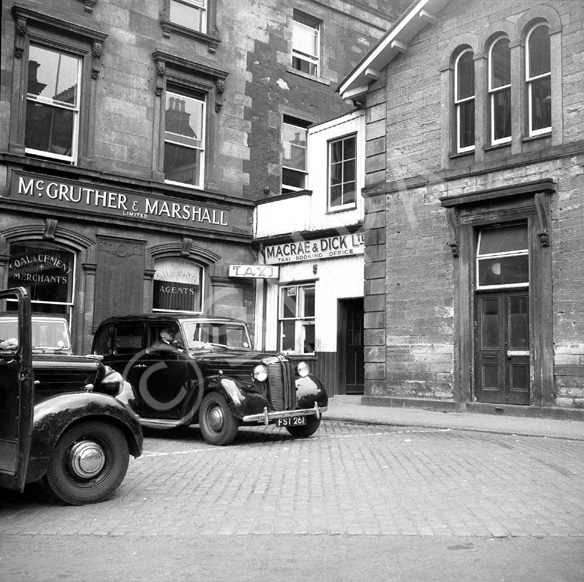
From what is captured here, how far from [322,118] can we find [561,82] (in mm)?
9960

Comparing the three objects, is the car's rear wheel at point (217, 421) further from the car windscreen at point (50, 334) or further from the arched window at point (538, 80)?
the arched window at point (538, 80)

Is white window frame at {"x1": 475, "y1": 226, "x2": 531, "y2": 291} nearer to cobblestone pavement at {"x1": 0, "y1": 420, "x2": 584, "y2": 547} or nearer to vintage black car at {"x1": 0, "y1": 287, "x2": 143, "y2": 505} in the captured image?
cobblestone pavement at {"x1": 0, "y1": 420, "x2": 584, "y2": 547}

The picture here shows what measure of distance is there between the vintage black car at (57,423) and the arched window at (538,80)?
1093 centimetres

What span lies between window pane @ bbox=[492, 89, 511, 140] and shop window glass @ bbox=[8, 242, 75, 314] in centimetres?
1014

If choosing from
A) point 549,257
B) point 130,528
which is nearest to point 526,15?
point 549,257

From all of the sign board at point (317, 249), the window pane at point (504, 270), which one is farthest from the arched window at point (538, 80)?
the sign board at point (317, 249)

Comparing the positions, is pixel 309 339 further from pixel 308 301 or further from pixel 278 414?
pixel 278 414

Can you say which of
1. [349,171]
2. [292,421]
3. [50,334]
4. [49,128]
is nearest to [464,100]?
[349,171]

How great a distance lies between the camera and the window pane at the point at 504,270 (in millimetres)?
15070

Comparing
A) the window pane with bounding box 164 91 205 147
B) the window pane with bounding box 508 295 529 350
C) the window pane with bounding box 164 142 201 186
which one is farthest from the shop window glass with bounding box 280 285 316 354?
the window pane with bounding box 508 295 529 350

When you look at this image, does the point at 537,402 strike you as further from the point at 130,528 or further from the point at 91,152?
the point at 91,152

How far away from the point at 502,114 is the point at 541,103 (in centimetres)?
90

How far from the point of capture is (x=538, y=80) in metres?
A: 15.1

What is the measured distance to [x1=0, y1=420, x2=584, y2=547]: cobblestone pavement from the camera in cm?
582
